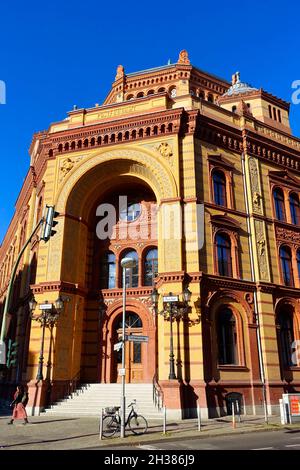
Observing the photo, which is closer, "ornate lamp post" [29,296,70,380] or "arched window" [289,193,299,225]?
"ornate lamp post" [29,296,70,380]

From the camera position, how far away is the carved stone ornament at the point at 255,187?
2488cm

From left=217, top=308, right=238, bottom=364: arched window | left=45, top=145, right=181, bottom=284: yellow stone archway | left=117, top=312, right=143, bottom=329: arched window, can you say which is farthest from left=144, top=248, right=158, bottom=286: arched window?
left=217, top=308, right=238, bottom=364: arched window

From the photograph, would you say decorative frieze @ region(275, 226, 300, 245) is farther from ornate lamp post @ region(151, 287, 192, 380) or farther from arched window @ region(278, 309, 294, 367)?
ornate lamp post @ region(151, 287, 192, 380)

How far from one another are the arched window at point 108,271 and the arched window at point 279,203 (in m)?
10.8

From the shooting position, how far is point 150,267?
24891 millimetres

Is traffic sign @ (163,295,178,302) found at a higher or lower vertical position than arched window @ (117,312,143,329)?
higher

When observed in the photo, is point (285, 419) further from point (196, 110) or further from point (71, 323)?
point (196, 110)

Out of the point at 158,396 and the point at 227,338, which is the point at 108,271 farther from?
the point at 158,396

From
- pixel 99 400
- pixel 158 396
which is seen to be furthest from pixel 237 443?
pixel 99 400

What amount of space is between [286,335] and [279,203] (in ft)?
27.7

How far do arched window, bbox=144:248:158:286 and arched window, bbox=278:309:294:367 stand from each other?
25.1 feet

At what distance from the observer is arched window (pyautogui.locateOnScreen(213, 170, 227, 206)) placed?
24.1 m

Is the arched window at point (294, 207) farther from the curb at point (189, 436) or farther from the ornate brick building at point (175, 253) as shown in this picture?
the curb at point (189, 436)

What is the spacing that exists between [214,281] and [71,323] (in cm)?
815
